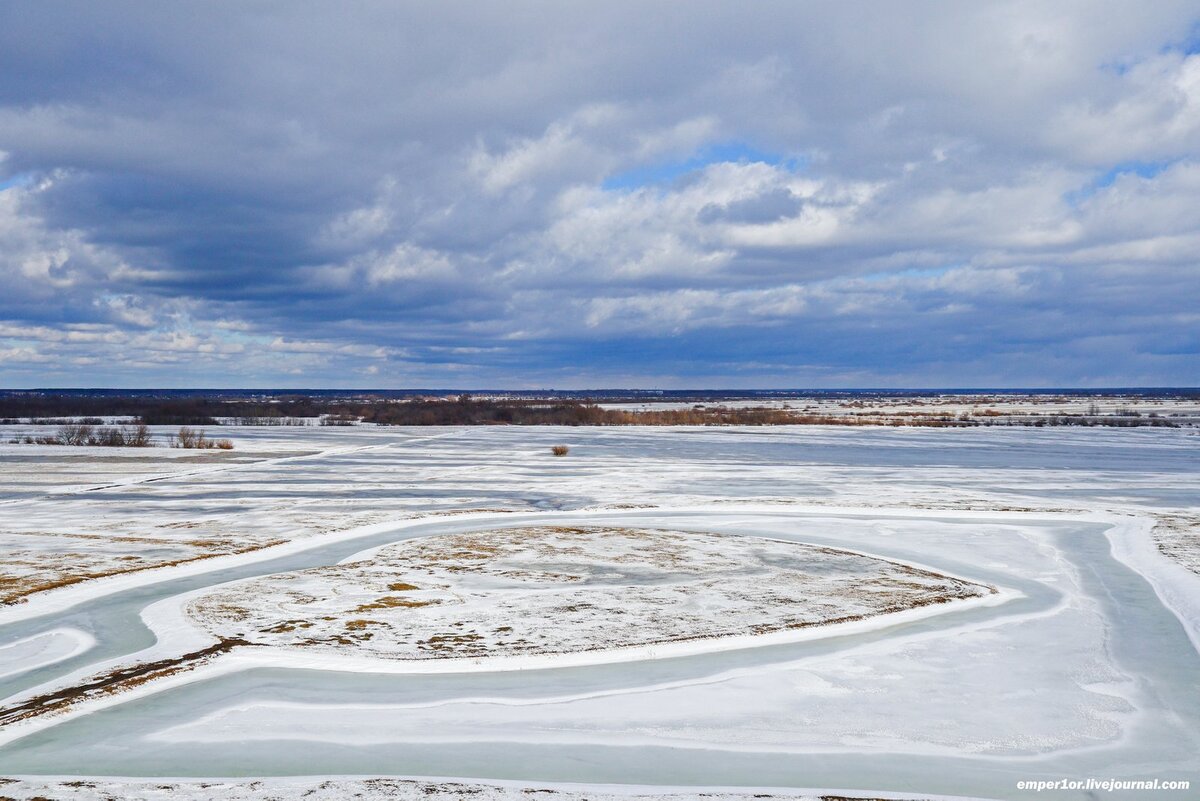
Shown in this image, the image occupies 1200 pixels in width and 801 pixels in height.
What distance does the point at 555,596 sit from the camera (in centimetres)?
1139

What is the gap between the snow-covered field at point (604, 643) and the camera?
6332 mm

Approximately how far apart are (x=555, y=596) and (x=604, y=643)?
2.33 m

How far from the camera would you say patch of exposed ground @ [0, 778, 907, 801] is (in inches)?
221

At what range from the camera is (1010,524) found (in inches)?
703

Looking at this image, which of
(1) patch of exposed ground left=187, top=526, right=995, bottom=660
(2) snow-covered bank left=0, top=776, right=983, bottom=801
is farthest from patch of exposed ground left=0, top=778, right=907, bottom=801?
(1) patch of exposed ground left=187, top=526, right=995, bottom=660

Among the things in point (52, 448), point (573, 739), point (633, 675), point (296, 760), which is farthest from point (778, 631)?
point (52, 448)

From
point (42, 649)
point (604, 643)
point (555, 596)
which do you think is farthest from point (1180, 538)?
point (42, 649)

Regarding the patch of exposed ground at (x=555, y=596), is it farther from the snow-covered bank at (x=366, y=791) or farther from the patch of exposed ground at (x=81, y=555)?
the snow-covered bank at (x=366, y=791)

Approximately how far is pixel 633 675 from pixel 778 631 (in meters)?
2.22

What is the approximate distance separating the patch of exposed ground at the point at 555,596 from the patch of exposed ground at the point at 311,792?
113 inches

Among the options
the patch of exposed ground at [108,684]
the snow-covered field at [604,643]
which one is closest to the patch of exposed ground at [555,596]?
the snow-covered field at [604,643]

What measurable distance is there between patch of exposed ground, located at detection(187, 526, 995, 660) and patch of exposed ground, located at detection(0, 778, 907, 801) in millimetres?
2863

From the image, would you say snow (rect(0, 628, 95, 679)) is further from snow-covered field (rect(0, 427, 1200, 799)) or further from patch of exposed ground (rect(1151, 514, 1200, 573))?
patch of exposed ground (rect(1151, 514, 1200, 573))

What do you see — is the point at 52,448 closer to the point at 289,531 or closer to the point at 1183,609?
the point at 289,531
